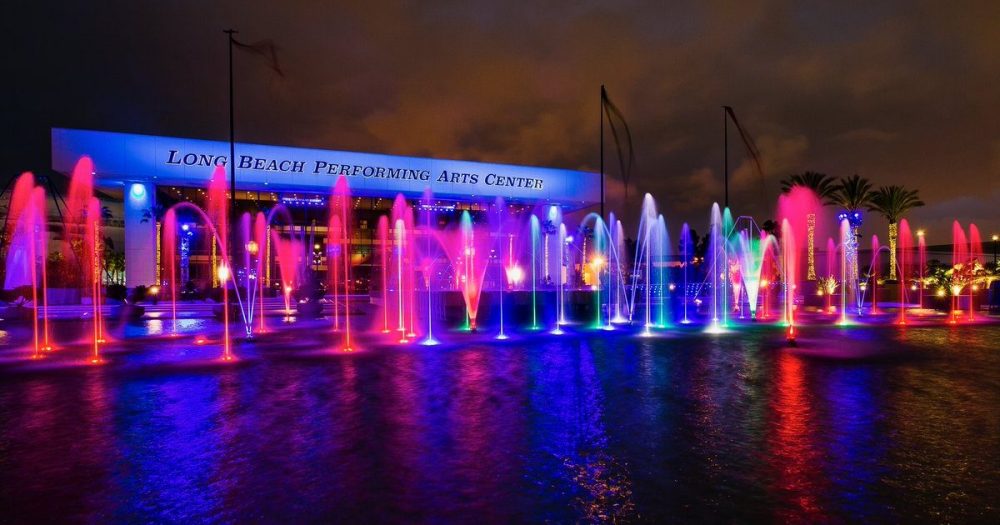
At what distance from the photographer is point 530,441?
23.8ft

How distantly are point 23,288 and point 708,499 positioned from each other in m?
42.0

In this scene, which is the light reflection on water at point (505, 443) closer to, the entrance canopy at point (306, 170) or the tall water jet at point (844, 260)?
the tall water jet at point (844, 260)

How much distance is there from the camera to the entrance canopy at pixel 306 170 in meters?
38.8

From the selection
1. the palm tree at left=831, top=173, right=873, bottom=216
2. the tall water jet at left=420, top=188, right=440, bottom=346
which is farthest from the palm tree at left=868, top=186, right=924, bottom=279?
the tall water jet at left=420, top=188, right=440, bottom=346

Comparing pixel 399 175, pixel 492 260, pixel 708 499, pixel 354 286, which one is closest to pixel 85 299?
pixel 399 175

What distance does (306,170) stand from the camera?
45250mm

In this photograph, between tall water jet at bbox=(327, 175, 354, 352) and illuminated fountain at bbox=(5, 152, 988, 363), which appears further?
tall water jet at bbox=(327, 175, 354, 352)

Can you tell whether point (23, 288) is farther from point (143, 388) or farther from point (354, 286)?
point (143, 388)

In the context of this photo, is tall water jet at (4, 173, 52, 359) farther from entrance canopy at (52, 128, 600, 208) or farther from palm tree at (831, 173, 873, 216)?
palm tree at (831, 173, 873, 216)

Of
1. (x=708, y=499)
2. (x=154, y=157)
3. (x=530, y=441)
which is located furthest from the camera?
(x=154, y=157)

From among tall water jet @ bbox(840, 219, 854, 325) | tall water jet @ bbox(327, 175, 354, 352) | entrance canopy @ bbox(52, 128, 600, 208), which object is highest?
entrance canopy @ bbox(52, 128, 600, 208)

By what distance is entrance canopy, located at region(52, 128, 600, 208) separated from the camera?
127ft

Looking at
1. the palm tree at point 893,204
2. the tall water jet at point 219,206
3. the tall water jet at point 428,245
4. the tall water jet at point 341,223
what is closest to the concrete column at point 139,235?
the tall water jet at point 219,206

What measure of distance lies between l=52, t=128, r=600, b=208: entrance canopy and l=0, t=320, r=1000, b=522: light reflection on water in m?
31.6
